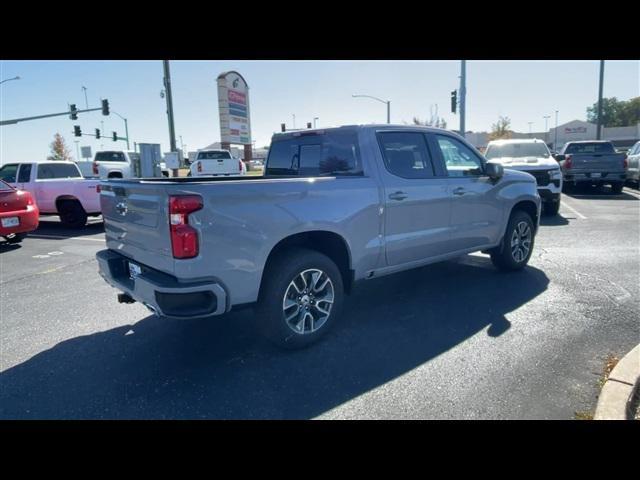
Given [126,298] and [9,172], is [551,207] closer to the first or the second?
[126,298]

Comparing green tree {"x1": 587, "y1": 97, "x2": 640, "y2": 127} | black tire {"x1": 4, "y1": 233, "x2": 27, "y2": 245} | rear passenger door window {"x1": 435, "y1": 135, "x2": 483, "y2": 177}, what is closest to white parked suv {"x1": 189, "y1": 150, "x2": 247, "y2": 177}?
black tire {"x1": 4, "y1": 233, "x2": 27, "y2": 245}

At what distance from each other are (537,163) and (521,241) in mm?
5469

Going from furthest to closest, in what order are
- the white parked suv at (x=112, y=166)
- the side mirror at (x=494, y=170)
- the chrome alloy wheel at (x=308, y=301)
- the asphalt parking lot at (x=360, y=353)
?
the white parked suv at (x=112, y=166)
the side mirror at (x=494, y=170)
the chrome alloy wheel at (x=308, y=301)
the asphalt parking lot at (x=360, y=353)

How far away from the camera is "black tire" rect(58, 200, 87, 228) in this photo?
11016 mm

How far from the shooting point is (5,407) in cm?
299

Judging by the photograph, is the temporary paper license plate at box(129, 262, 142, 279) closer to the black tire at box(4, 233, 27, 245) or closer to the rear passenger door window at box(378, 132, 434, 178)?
the rear passenger door window at box(378, 132, 434, 178)

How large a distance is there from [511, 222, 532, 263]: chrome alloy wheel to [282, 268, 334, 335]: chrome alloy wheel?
330 centimetres

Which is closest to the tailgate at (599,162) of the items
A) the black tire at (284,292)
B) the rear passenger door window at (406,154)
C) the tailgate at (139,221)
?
the rear passenger door window at (406,154)

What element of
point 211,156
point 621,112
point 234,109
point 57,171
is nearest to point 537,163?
point 57,171

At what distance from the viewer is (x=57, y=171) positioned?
11430 mm

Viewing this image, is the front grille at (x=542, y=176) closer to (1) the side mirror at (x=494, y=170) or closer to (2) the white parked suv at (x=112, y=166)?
(1) the side mirror at (x=494, y=170)

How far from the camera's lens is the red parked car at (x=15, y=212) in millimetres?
8508
